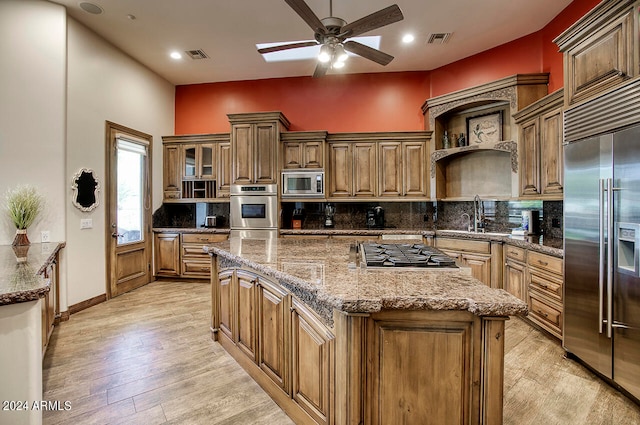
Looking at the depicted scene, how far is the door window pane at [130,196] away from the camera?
14.1 feet

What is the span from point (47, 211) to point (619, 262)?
16.8 ft

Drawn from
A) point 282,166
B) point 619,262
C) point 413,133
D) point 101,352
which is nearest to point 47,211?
point 101,352

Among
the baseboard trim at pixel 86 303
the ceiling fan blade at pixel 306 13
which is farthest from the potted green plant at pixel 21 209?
the ceiling fan blade at pixel 306 13

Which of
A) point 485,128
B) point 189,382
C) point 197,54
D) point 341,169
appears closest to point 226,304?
point 189,382

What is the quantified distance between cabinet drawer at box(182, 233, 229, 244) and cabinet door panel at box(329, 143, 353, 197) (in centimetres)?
193

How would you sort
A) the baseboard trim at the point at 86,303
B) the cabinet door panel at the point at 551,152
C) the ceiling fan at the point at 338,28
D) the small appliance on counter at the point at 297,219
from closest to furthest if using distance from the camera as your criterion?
the ceiling fan at the point at 338,28 < the cabinet door panel at the point at 551,152 < the baseboard trim at the point at 86,303 < the small appliance on counter at the point at 297,219

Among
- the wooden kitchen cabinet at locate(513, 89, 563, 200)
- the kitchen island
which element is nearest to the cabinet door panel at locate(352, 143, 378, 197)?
the wooden kitchen cabinet at locate(513, 89, 563, 200)

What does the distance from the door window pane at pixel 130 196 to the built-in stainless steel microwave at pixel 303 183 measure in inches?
89.6

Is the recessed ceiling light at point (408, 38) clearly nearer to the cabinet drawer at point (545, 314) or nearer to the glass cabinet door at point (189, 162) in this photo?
the cabinet drawer at point (545, 314)

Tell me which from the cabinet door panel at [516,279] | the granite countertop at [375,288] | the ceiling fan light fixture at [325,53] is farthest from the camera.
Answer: the cabinet door panel at [516,279]

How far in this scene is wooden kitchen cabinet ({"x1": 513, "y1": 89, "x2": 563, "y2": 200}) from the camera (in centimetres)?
305

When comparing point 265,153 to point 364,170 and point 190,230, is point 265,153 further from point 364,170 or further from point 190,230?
point 190,230

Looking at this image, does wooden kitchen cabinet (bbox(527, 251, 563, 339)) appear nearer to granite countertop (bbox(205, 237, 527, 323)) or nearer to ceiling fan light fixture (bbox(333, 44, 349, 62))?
granite countertop (bbox(205, 237, 527, 323))

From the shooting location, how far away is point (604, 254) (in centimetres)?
207
